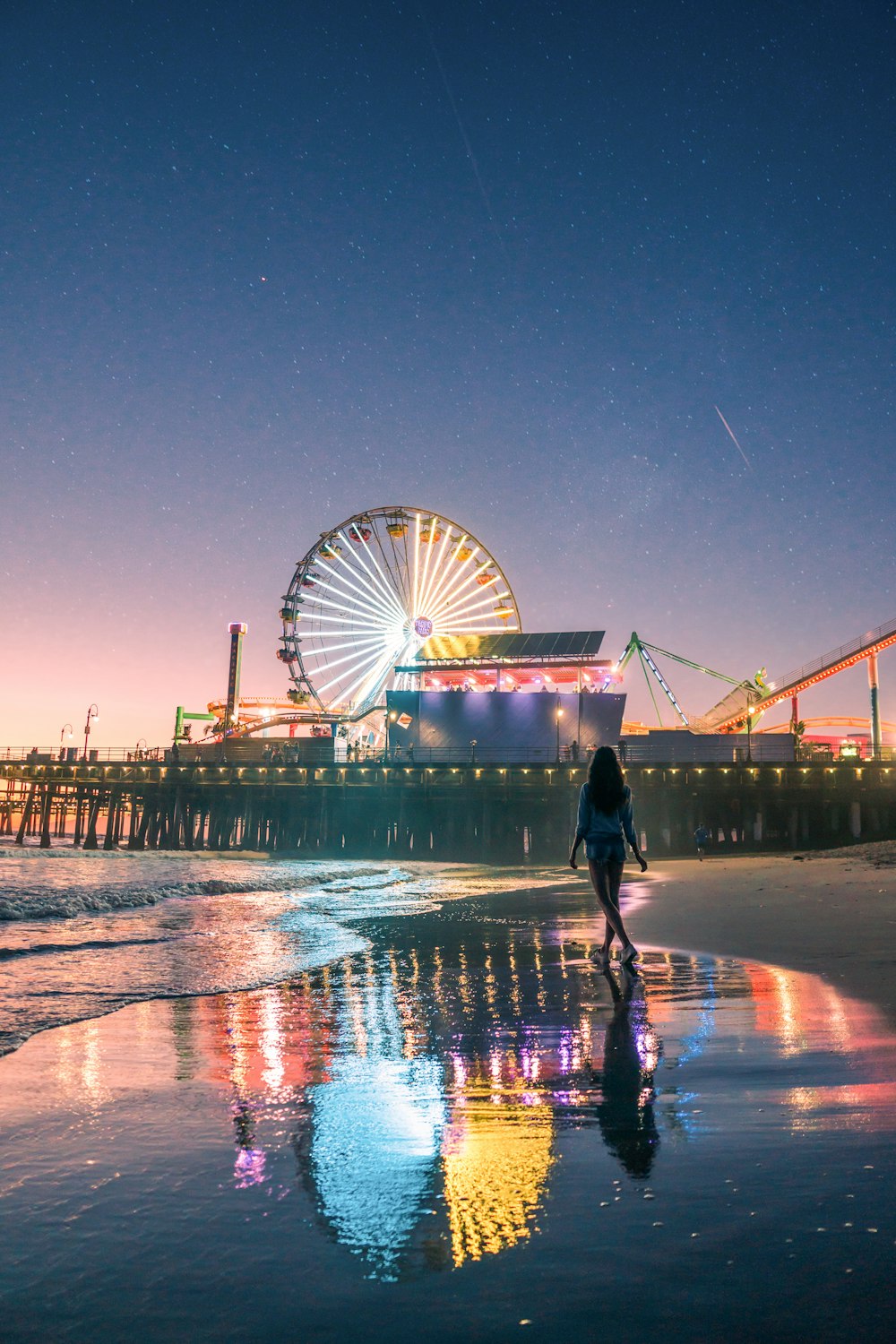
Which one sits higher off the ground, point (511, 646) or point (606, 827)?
point (511, 646)

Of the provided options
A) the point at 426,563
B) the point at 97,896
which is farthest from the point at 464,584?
the point at 97,896

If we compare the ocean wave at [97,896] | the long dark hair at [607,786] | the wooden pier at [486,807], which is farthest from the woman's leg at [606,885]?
the wooden pier at [486,807]

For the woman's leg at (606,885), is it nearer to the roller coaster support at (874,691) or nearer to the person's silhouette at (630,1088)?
the person's silhouette at (630,1088)

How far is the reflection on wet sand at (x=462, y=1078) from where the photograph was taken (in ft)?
7.00

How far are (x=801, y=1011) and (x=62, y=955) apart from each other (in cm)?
609

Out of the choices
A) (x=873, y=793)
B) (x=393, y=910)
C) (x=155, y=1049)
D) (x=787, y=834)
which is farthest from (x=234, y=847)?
(x=155, y=1049)

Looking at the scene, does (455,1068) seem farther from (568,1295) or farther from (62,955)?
(62,955)

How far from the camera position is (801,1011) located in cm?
448

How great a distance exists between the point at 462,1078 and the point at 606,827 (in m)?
3.60

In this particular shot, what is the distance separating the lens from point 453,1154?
95.1 inches

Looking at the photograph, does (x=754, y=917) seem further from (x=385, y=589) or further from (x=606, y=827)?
(x=385, y=589)

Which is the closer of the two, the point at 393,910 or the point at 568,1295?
the point at 568,1295

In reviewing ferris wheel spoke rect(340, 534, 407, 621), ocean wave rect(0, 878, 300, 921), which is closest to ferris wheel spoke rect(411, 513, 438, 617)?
ferris wheel spoke rect(340, 534, 407, 621)

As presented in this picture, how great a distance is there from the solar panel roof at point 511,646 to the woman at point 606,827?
46651 millimetres
